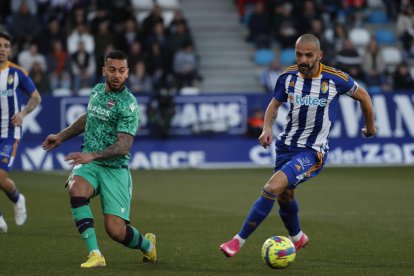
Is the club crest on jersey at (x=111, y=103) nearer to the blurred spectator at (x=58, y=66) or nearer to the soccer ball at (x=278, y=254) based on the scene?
the soccer ball at (x=278, y=254)

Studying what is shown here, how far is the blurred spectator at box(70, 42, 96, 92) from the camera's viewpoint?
24469mm

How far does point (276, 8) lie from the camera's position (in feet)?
91.6

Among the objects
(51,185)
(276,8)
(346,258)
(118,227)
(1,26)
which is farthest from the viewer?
(276,8)

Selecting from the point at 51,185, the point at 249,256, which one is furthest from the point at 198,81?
the point at 249,256

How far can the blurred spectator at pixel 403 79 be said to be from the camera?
84.4ft

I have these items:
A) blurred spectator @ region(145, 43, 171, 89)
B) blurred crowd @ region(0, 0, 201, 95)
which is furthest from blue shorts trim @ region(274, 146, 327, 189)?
blurred spectator @ region(145, 43, 171, 89)

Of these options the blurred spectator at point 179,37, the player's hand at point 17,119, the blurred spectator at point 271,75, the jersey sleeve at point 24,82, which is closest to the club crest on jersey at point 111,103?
the player's hand at point 17,119

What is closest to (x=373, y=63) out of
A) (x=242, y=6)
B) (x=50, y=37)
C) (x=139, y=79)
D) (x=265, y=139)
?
(x=242, y=6)

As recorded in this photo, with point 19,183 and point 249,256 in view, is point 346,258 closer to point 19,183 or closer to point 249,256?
point 249,256

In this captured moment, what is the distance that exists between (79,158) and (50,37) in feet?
56.6

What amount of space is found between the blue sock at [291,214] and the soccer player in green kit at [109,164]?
5.07 ft

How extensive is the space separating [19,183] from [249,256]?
1034 cm

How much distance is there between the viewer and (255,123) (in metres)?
23.6

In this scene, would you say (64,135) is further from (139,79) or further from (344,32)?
(344,32)
